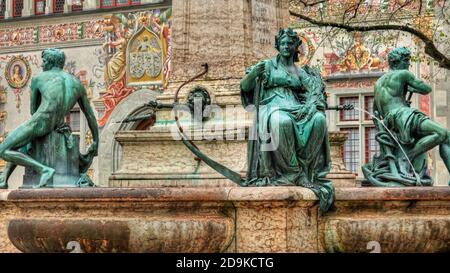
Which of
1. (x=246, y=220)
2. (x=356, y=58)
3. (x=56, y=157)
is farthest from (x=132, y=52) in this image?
(x=246, y=220)

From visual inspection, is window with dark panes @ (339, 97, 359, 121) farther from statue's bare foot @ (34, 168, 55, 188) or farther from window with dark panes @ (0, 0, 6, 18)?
statue's bare foot @ (34, 168, 55, 188)

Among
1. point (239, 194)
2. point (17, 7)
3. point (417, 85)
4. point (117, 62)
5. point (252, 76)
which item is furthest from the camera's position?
point (17, 7)

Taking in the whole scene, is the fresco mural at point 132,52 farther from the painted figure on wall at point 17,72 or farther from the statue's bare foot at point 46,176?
the statue's bare foot at point 46,176

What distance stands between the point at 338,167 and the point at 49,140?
310 cm

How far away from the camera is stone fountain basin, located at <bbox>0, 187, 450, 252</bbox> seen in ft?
25.6

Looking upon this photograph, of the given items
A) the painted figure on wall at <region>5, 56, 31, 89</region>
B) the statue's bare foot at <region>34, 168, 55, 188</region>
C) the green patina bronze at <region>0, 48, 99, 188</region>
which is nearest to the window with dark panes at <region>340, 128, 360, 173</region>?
the painted figure on wall at <region>5, 56, 31, 89</region>

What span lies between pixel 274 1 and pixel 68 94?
9.98ft

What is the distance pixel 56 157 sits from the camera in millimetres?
9586

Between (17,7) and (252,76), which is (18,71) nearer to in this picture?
(17,7)

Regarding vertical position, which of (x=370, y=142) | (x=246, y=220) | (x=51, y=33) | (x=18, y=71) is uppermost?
(x=51, y=33)

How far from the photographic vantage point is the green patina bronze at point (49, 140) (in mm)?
9461

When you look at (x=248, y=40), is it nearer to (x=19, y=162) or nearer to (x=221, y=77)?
(x=221, y=77)

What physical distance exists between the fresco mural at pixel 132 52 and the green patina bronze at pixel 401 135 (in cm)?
1620

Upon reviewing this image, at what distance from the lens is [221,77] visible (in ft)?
37.2
